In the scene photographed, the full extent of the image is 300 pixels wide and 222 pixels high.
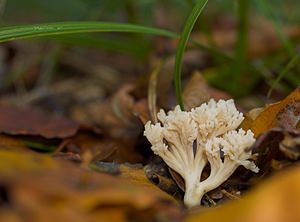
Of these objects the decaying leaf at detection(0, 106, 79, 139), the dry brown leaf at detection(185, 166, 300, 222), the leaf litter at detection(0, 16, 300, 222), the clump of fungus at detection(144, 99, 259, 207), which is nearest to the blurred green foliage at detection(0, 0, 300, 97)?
Answer: the leaf litter at detection(0, 16, 300, 222)

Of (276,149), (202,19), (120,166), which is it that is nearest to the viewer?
(276,149)

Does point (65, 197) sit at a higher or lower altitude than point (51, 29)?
lower

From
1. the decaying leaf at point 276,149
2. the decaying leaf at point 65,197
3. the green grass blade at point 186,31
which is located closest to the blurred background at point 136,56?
the green grass blade at point 186,31

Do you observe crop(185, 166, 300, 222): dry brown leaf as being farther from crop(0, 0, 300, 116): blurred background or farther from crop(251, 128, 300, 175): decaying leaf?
crop(0, 0, 300, 116): blurred background

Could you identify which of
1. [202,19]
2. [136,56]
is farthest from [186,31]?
[136,56]

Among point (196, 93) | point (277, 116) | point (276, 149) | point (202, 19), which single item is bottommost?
point (276, 149)

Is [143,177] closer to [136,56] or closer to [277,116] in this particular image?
[277,116]
